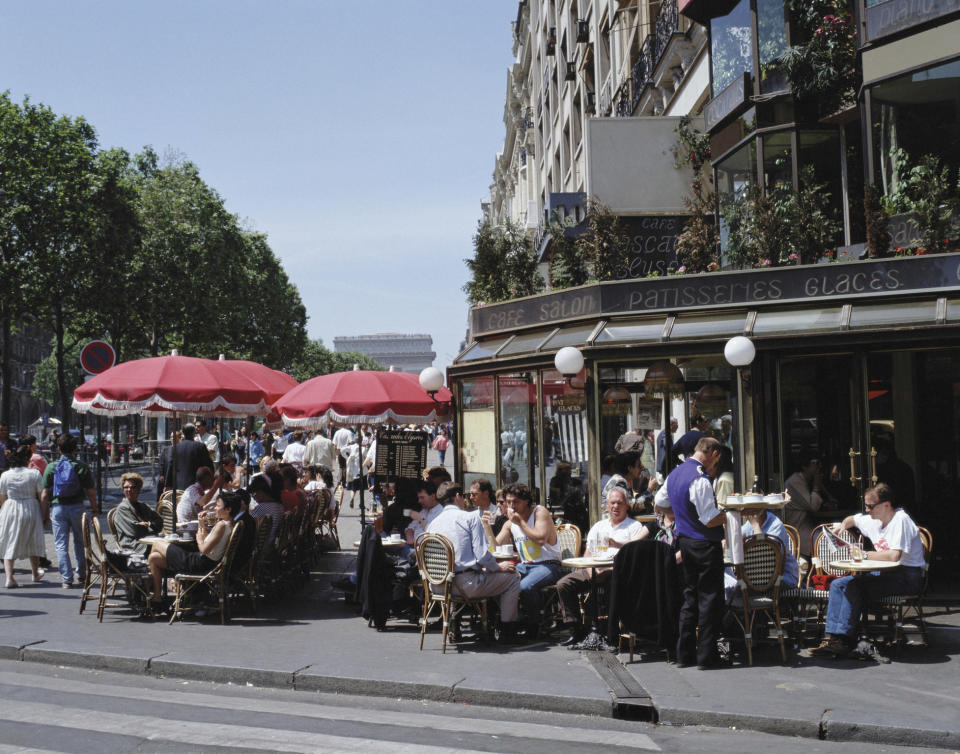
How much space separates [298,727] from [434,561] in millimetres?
2812

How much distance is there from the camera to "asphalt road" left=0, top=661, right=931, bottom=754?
6074 millimetres

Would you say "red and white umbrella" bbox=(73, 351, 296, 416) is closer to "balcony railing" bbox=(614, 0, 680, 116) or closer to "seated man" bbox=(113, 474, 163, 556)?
"seated man" bbox=(113, 474, 163, 556)

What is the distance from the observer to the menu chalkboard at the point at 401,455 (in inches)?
578

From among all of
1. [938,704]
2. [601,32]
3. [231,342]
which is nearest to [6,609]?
[938,704]

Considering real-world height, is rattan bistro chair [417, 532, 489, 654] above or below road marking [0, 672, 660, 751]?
above

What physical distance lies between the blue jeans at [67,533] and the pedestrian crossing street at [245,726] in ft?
17.3

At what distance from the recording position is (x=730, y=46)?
17.0 metres

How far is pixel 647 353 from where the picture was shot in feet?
39.0

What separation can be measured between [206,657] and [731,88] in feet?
40.8

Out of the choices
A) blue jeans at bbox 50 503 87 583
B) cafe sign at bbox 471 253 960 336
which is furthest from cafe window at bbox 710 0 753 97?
blue jeans at bbox 50 503 87 583

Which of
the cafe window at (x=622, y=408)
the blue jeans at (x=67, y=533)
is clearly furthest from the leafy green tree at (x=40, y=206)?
the cafe window at (x=622, y=408)

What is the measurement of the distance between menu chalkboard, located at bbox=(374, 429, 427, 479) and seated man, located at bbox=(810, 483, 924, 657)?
7333 mm

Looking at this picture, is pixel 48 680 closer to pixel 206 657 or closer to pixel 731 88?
pixel 206 657

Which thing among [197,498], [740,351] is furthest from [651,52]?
[197,498]
